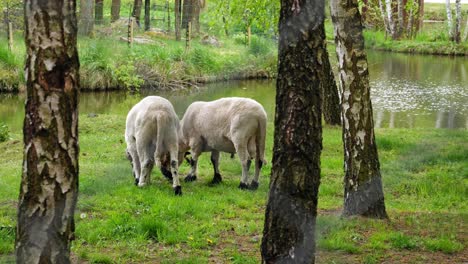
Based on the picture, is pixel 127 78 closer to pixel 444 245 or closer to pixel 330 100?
pixel 330 100

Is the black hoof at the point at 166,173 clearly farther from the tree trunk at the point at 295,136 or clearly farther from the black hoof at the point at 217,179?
the tree trunk at the point at 295,136

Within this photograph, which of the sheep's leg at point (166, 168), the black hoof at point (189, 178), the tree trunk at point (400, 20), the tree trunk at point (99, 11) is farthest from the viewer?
the tree trunk at point (400, 20)

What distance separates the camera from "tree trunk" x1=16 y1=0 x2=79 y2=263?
438 centimetres

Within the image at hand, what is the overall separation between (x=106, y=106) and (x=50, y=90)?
62.7ft

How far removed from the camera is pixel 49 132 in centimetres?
445

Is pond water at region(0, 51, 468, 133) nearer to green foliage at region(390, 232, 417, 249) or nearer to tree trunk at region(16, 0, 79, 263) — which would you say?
green foliage at region(390, 232, 417, 249)

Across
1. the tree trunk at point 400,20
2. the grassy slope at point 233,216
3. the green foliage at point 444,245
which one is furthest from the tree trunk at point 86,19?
the green foliage at point 444,245

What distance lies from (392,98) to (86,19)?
14881mm

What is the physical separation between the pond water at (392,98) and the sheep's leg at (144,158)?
31.6 ft

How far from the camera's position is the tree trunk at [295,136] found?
5371 millimetres

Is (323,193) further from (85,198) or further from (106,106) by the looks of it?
(106,106)

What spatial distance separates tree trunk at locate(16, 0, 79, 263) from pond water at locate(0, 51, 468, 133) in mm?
14942

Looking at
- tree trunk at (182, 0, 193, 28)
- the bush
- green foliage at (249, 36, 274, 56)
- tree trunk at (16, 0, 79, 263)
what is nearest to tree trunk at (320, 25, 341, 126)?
the bush

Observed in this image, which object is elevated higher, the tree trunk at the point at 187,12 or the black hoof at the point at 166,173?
the tree trunk at the point at 187,12
